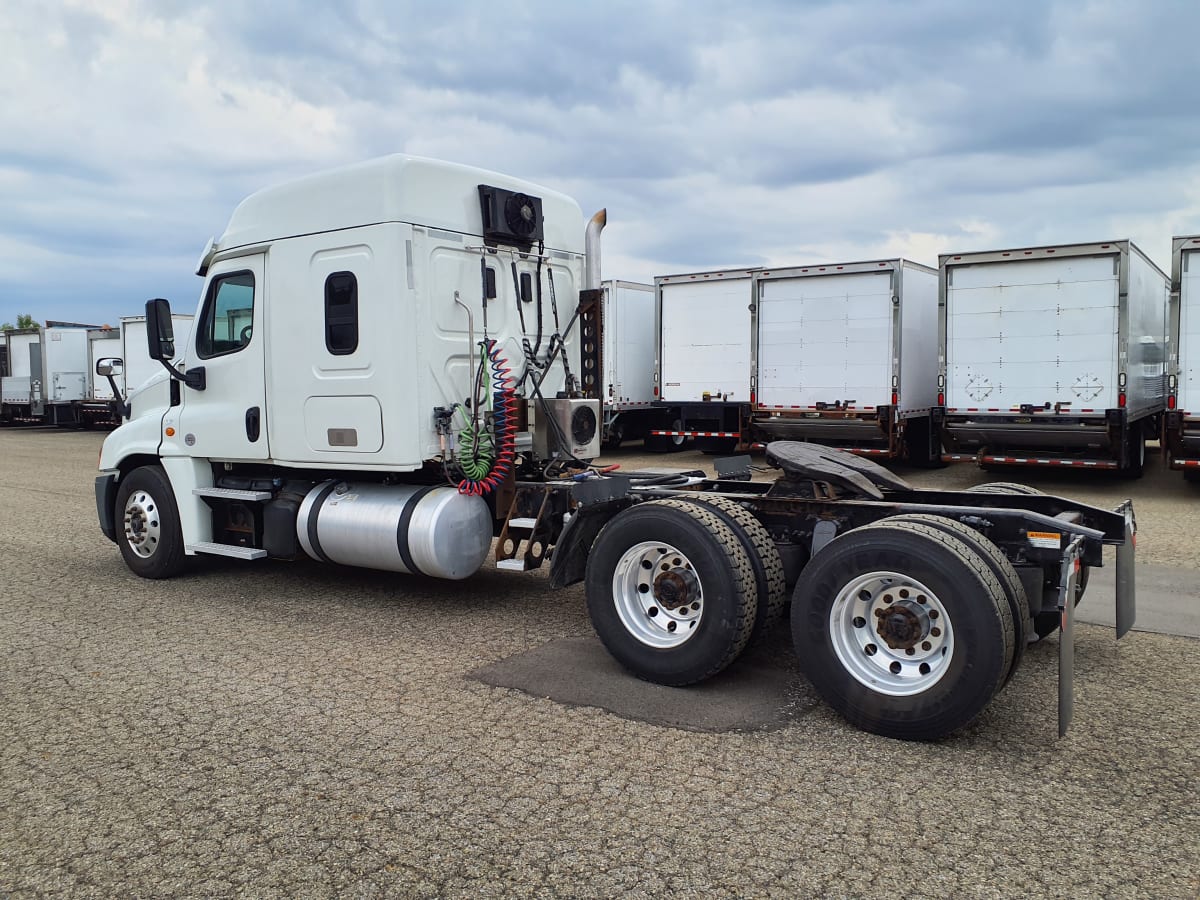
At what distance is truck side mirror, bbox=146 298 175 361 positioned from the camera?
7.34 m

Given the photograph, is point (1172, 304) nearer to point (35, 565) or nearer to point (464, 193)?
point (464, 193)

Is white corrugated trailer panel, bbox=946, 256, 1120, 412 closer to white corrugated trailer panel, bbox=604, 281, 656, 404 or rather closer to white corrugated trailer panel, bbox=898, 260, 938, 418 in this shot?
white corrugated trailer panel, bbox=898, 260, 938, 418

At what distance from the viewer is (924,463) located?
16.7 meters

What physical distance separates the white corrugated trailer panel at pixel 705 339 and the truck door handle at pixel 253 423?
10907 millimetres

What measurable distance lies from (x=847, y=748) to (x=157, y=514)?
5991 millimetres

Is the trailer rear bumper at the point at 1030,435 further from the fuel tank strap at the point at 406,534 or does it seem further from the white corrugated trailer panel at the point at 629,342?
the fuel tank strap at the point at 406,534

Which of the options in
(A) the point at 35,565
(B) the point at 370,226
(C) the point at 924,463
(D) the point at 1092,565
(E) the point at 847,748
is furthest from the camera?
(C) the point at 924,463

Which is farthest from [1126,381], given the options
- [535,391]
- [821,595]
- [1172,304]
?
[821,595]

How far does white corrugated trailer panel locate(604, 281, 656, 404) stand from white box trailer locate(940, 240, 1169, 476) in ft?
20.6

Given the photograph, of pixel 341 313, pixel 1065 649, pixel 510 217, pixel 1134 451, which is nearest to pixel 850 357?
pixel 1134 451

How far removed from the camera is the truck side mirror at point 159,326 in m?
7.34

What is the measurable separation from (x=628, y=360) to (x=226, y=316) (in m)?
12.0

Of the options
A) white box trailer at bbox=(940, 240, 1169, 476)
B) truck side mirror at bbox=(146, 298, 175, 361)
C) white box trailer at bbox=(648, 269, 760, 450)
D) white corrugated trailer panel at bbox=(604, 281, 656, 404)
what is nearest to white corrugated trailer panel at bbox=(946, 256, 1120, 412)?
white box trailer at bbox=(940, 240, 1169, 476)

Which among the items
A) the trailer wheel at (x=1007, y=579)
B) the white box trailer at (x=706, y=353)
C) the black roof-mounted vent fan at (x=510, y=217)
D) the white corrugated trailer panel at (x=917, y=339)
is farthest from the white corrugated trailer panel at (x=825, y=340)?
the trailer wheel at (x=1007, y=579)
